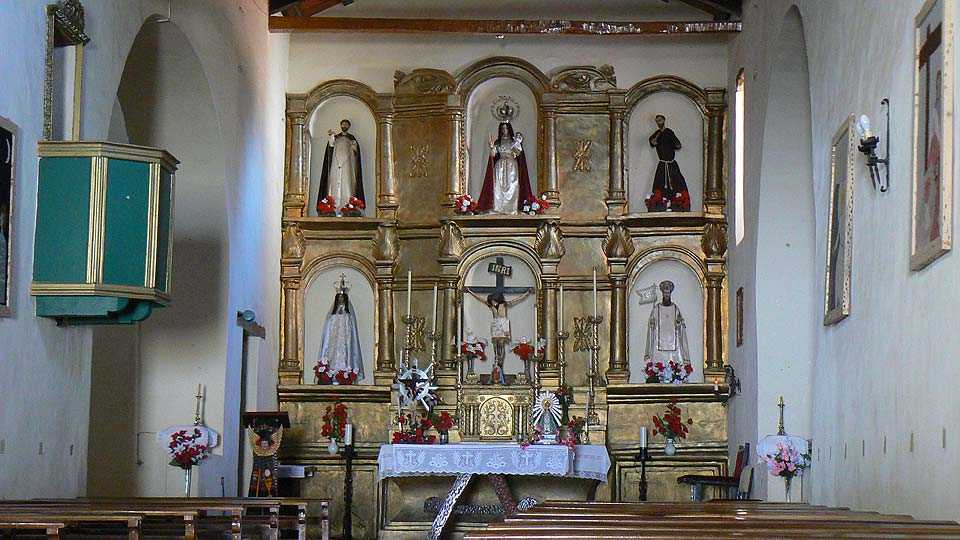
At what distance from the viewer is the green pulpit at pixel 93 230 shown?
9.64 m

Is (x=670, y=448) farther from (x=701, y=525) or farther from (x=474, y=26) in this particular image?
(x=701, y=525)

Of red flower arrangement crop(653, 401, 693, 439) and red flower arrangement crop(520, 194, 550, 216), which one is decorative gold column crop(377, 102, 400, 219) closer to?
red flower arrangement crop(520, 194, 550, 216)

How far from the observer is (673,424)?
56.7 feet

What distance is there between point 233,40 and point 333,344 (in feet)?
13.6

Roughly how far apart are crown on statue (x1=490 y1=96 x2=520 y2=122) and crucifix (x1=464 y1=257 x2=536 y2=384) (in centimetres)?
175

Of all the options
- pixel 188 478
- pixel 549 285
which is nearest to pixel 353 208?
pixel 549 285

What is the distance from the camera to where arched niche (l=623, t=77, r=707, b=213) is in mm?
18016

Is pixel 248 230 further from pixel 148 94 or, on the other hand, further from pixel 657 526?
pixel 657 526

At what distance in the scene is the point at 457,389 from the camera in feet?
57.6

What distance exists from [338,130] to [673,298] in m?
4.49

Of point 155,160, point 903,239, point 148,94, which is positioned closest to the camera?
point 903,239

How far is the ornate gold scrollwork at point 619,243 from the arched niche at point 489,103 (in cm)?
107

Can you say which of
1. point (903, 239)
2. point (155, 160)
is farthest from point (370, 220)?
point (903, 239)

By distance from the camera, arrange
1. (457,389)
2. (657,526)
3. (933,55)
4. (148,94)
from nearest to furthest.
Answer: (657,526)
(933,55)
(148,94)
(457,389)
